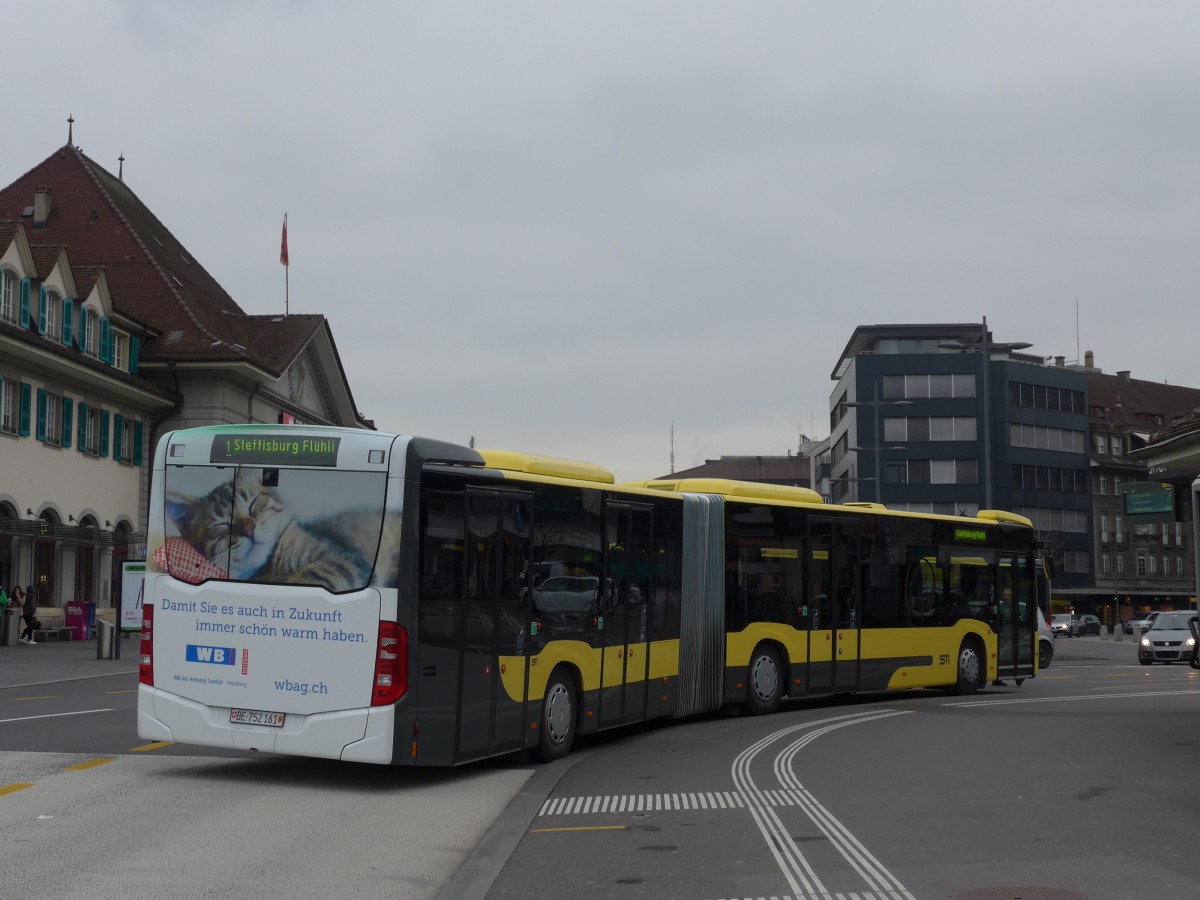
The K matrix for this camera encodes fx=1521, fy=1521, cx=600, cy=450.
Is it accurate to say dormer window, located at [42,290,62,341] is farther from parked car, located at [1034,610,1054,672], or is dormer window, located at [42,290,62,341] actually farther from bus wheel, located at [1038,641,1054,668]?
bus wheel, located at [1038,641,1054,668]

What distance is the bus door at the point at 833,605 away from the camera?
67.9 ft

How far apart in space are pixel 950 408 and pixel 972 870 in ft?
315

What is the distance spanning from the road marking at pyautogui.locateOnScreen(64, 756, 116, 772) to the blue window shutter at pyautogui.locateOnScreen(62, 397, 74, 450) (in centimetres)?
3410

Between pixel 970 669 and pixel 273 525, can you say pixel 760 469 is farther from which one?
pixel 273 525

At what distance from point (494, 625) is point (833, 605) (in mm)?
9014

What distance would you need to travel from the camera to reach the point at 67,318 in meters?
45.5

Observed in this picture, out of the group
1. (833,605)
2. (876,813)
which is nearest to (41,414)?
(833,605)

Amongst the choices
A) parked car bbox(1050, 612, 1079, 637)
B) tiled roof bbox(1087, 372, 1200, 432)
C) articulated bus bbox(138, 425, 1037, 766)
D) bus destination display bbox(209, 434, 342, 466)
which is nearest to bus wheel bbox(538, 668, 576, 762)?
articulated bus bbox(138, 425, 1037, 766)

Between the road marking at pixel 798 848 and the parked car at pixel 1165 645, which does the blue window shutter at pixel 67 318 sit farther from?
the road marking at pixel 798 848

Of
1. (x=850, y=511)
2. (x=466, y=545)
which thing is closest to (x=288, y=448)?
(x=466, y=545)

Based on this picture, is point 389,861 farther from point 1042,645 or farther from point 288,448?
point 1042,645

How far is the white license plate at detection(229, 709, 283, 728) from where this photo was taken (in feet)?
39.0

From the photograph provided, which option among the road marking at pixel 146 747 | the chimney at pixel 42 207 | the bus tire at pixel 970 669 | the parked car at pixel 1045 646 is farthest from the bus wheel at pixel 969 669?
the chimney at pixel 42 207

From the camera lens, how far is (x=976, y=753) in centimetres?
1476
